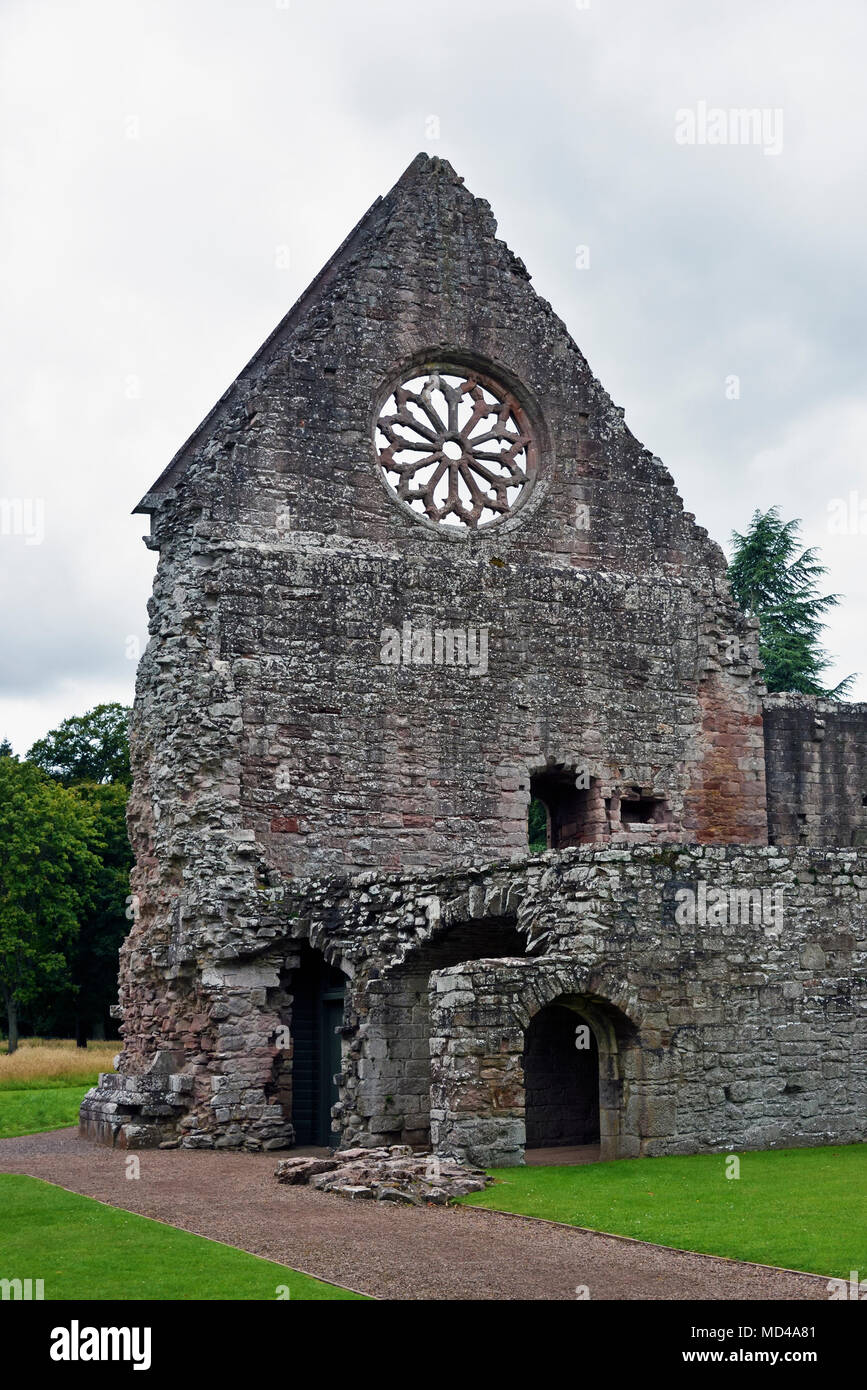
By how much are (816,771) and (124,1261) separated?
48.7 ft

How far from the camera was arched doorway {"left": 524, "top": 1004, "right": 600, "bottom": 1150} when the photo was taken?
58.2ft

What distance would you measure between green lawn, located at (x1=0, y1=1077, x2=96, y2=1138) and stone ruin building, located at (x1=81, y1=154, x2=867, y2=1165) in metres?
2.57

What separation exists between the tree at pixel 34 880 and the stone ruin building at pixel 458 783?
738 inches

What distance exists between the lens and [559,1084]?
18.0m

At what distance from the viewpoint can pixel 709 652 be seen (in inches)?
845

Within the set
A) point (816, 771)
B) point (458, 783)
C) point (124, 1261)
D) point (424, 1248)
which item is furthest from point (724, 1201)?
point (816, 771)

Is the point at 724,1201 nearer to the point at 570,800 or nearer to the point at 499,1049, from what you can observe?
the point at 499,1049

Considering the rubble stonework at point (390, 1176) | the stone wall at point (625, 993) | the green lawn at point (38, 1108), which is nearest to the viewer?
the rubble stonework at point (390, 1176)

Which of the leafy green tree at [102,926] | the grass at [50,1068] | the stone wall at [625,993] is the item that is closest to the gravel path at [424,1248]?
the stone wall at [625,993]

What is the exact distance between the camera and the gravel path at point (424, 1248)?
8164mm

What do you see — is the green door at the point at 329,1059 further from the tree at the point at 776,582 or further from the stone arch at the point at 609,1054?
the tree at the point at 776,582
